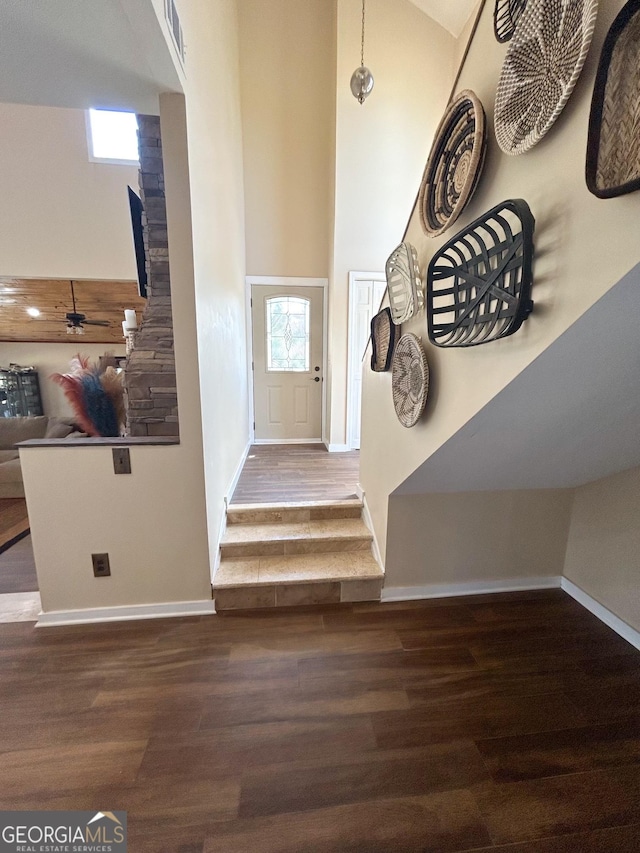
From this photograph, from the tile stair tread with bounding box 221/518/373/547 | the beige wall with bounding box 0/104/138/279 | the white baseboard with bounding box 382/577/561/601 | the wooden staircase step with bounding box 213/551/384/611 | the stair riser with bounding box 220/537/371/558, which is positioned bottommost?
the white baseboard with bounding box 382/577/561/601

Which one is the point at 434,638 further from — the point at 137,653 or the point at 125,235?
the point at 125,235

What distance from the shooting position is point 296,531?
2.37m

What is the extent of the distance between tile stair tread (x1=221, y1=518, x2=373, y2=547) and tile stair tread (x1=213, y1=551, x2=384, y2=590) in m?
0.12

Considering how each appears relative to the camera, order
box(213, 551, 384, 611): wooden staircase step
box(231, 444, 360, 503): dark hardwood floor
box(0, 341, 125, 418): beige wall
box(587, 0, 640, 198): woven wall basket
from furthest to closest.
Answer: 1. box(0, 341, 125, 418): beige wall
2. box(231, 444, 360, 503): dark hardwood floor
3. box(213, 551, 384, 611): wooden staircase step
4. box(587, 0, 640, 198): woven wall basket

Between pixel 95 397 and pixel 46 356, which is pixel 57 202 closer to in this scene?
pixel 46 356

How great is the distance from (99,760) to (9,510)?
10.5 feet

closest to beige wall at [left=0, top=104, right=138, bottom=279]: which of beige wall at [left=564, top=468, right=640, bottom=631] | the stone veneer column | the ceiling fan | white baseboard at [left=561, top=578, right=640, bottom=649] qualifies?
the ceiling fan

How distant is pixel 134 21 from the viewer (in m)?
1.11

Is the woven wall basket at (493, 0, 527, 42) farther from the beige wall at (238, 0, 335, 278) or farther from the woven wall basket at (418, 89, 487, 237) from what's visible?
the beige wall at (238, 0, 335, 278)

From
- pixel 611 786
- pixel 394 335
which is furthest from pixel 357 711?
pixel 394 335

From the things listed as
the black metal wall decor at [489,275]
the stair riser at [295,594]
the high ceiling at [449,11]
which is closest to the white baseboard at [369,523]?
the stair riser at [295,594]

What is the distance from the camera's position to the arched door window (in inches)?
171

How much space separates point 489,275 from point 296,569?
188cm

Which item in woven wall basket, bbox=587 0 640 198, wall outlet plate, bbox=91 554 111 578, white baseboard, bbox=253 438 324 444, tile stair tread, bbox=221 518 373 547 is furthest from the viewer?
white baseboard, bbox=253 438 324 444
